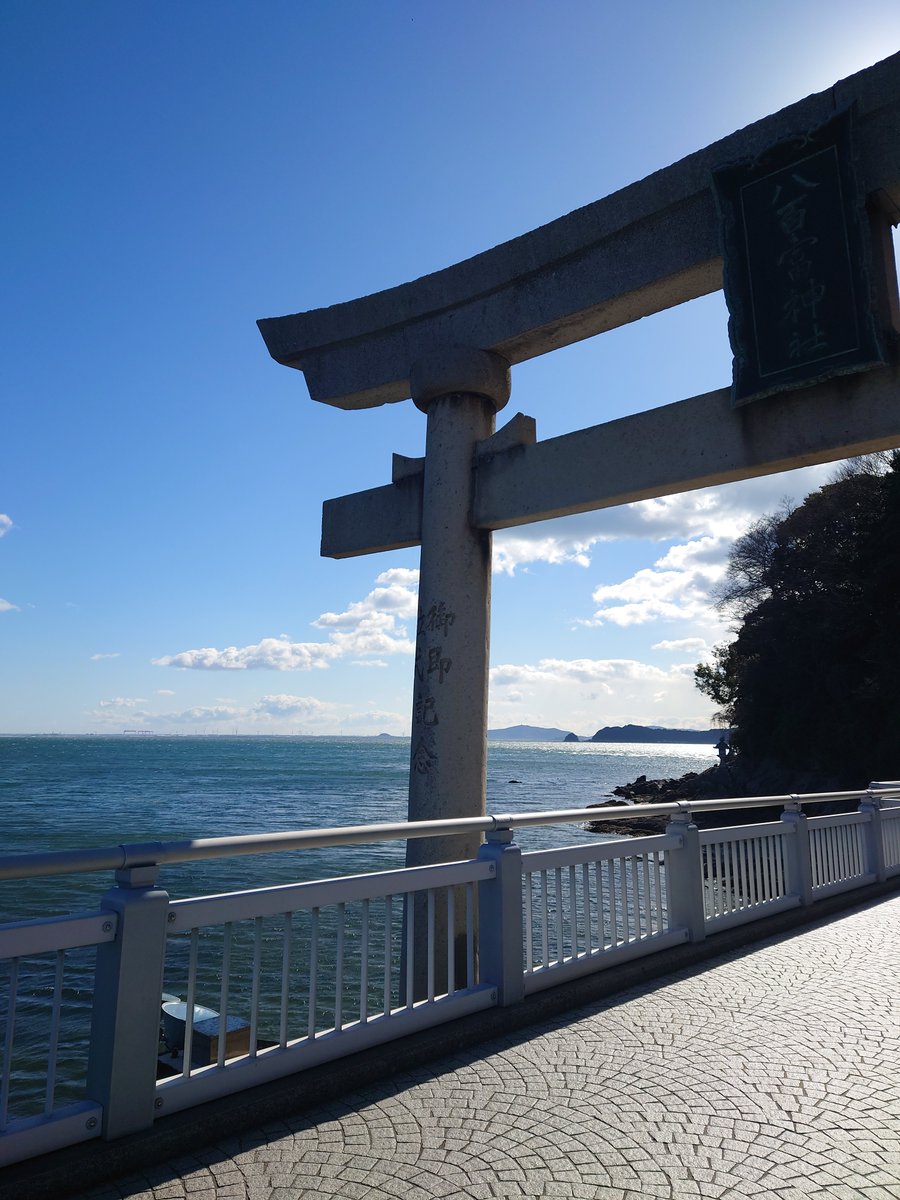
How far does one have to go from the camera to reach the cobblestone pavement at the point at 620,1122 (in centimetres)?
250

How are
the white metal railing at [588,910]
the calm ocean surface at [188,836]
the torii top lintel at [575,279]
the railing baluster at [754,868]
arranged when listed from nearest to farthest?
the white metal railing at [588,910] < the torii top lintel at [575,279] < the railing baluster at [754,868] < the calm ocean surface at [188,836]

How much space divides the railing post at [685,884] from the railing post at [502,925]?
1.58m

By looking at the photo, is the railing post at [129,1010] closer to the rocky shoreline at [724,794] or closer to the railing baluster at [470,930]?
the railing baluster at [470,930]

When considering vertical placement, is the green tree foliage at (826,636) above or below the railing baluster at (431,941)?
above

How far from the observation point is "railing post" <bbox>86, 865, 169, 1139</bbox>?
2.64 metres

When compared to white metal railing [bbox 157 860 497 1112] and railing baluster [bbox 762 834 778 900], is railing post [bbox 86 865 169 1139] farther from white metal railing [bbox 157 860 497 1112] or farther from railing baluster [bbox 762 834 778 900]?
railing baluster [bbox 762 834 778 900]

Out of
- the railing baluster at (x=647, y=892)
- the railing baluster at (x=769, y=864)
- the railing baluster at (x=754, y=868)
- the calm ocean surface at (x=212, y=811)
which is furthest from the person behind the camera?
the calm ocean surface at (x=212, y=811)

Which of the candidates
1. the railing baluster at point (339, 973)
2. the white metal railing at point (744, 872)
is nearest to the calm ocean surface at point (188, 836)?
the railing baluster at point (339, 973)

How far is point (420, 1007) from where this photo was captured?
3.71m

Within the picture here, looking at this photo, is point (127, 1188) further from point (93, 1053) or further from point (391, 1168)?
point (391, 1168)

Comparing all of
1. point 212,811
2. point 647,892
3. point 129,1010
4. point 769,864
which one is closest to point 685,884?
point 647,892

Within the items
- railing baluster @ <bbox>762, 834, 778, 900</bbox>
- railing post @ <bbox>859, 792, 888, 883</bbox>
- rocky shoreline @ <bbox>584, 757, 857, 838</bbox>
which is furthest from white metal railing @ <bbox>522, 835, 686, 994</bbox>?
rocky shoreline @ <bbox>584, 757, 857, 838</bbox>

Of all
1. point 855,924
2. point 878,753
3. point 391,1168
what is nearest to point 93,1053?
point 391,1168

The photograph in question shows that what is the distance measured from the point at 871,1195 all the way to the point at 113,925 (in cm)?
254
